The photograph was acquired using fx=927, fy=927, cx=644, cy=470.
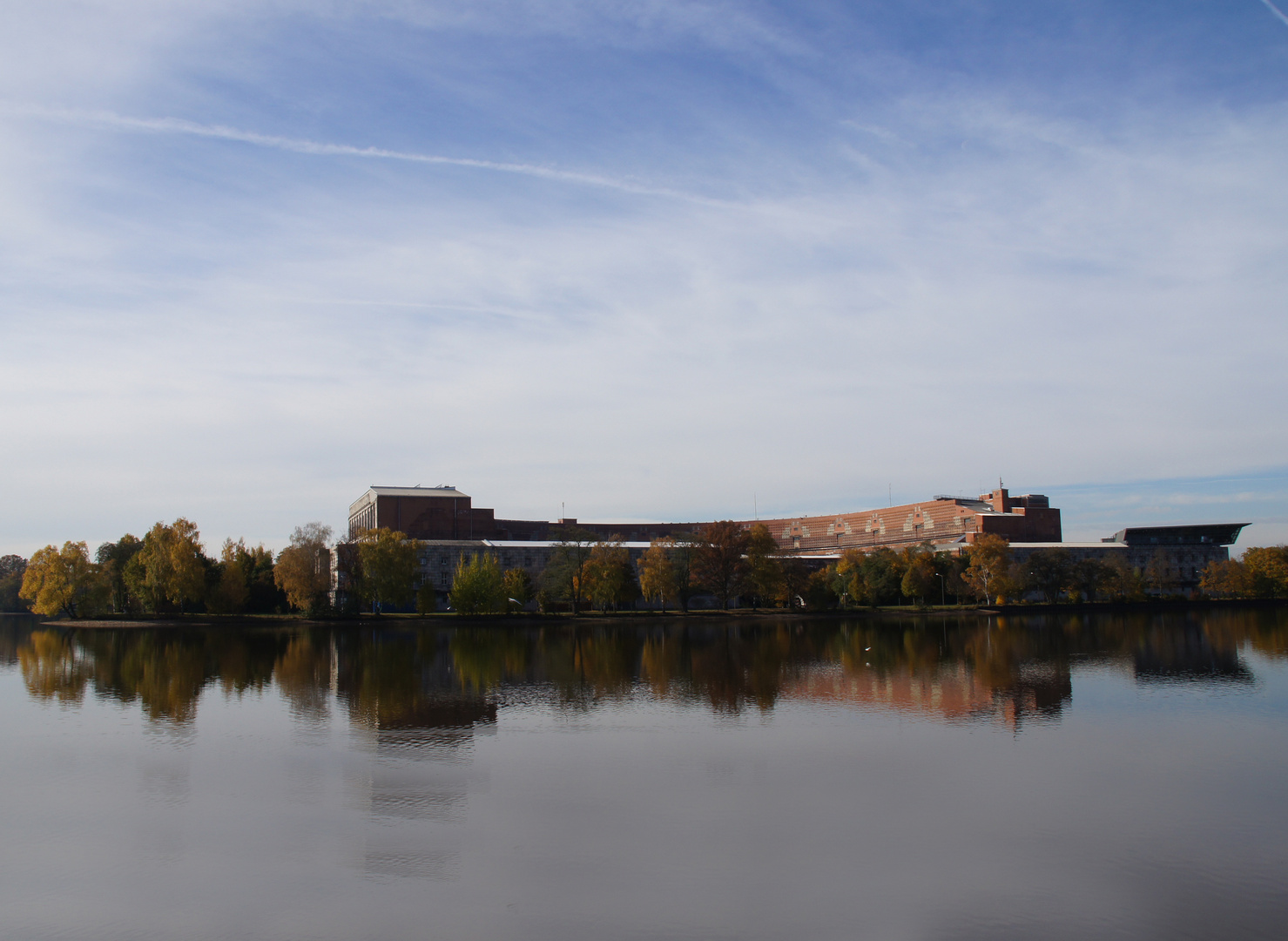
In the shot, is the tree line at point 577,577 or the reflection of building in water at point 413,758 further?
the tree line at point 577,577

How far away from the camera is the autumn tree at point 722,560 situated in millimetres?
90062

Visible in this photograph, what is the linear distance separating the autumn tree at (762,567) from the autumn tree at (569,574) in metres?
15.6

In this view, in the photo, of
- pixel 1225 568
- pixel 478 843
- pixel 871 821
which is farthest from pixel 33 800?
pixel 1225 568

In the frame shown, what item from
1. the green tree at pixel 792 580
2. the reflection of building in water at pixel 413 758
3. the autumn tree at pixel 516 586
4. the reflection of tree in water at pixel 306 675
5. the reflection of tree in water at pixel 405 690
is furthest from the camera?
the green tree at pixel 792 580

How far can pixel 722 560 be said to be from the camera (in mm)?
90062

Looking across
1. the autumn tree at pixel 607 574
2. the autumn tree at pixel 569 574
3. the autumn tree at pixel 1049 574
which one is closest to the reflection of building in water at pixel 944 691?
the autumn tree at pixel 607 574

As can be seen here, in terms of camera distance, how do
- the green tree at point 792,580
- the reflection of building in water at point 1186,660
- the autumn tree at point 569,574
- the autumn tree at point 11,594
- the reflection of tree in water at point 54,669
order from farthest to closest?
1. the autumn tree at point 11,594
2. the green tree at point 792,580
3. the autumn tree at point 569,574
4. the reflection of building in water at point 1186,660
5. the reflection of tree in water at point 54,669

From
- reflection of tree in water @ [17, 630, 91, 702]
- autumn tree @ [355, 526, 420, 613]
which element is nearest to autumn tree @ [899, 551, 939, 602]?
autumn tree @ [355, 526, 420, 613]

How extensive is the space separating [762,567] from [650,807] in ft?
236

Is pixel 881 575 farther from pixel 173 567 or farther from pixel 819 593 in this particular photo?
pixel 173 567

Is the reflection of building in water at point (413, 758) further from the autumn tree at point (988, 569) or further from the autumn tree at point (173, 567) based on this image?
the autumn tree at point (988, 569)

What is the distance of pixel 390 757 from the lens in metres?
23.9

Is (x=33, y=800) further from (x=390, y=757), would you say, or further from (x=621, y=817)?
(x=621, y=817)

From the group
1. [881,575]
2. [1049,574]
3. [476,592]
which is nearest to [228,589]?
[476,592]
